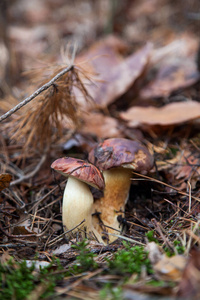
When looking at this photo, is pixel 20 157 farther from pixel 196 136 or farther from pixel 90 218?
pixel 196 136

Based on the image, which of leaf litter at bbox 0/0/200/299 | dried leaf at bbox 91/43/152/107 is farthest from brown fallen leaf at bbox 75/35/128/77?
dried leaf at bbox 91/43/152/107

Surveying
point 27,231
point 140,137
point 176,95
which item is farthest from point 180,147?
point 27,231

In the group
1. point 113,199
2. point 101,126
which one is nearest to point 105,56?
point 101,126

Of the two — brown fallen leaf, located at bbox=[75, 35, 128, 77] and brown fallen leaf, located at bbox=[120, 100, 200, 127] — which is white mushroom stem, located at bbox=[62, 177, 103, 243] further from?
brown fallen leaf, located at bbox=[75, 35, 128, 77]

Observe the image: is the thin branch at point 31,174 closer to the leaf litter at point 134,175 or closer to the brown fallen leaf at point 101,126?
the leaf litter at point 134,175

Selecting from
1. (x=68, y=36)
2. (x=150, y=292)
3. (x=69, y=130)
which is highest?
(x=68, y=36)

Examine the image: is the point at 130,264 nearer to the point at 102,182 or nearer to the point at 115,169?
the point at 102,182

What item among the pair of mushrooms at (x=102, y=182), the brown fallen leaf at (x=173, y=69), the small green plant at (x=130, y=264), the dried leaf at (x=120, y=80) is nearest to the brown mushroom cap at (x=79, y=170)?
the pair of mushrooms at (x=102, y=182)
